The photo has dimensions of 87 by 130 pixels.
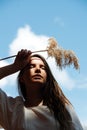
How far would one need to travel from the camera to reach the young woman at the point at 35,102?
130 cm

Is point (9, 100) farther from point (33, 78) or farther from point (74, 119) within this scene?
point (74, 119)

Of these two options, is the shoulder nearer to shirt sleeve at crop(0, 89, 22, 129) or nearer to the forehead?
shirt sleeve at crop(0, 89, 22, 129)

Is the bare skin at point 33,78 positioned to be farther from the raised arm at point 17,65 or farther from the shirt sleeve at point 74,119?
the shirt sleeve at point 74,119

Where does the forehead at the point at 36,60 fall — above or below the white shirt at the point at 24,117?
above

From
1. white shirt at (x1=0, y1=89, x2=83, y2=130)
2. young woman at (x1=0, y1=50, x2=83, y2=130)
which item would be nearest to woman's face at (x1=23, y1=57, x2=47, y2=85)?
young woman at (x1=0, y1=50, x2=83, y2=130)

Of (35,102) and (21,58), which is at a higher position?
(21,58)

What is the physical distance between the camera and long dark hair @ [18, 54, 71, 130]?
1336 mm

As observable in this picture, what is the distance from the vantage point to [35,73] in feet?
4.64

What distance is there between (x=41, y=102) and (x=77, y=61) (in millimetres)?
244

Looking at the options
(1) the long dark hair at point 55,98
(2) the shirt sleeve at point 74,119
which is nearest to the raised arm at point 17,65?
(1) the long dark hair at point 55,98

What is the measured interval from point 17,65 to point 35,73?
111 mm

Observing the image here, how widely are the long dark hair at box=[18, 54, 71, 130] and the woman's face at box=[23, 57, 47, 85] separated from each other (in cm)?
3

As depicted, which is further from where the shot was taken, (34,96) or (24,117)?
(34,96)

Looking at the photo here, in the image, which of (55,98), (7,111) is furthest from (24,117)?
(55,98)
